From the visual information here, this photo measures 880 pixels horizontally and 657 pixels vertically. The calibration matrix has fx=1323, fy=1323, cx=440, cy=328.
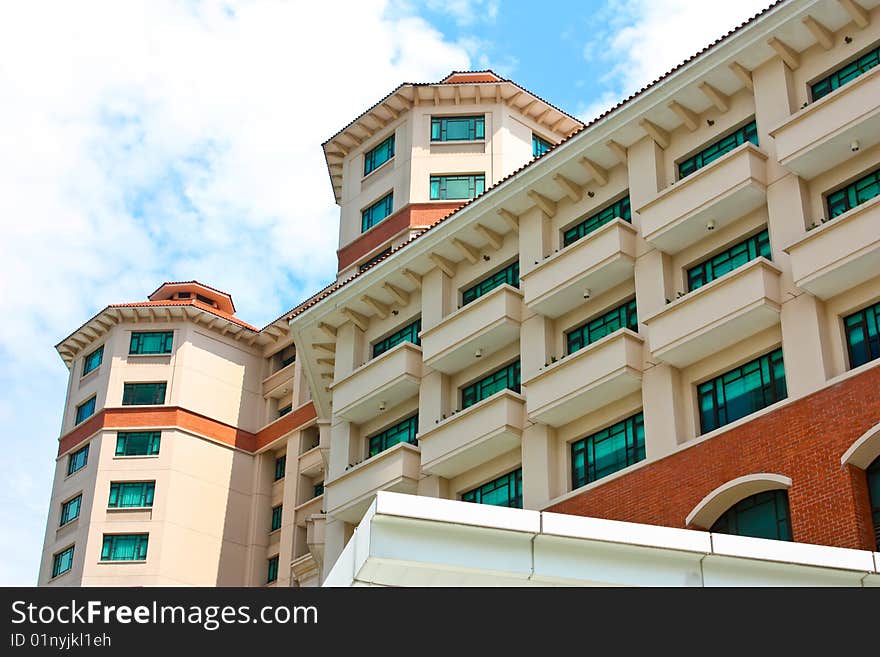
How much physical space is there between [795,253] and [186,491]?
28.9 m

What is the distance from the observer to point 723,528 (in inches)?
947

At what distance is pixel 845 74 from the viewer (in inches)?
1006

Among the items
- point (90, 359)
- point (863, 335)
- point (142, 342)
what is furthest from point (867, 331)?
point (90, 359)

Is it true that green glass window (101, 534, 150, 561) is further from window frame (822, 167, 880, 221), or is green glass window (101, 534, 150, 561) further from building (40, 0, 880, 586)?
window frame (822, 167, 880, 221)

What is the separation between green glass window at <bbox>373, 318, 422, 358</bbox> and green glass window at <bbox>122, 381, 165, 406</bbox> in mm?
16498

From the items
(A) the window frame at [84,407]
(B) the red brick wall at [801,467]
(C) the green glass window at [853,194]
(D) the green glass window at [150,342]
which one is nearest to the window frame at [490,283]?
(B) the red brick wall at [801,467]

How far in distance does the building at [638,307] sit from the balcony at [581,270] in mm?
56

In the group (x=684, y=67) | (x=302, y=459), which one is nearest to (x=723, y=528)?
(x=684, y=67)

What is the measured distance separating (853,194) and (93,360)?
3389cm

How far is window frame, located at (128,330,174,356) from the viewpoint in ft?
163

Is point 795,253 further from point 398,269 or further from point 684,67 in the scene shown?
point 398,269

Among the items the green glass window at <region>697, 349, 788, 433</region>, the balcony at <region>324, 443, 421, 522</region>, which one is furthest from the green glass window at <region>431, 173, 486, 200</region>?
the green glass window at <region>697, 349, 788, 433</region>

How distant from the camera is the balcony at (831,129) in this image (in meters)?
24.0

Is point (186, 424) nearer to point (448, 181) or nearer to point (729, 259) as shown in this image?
point (448, 181)
